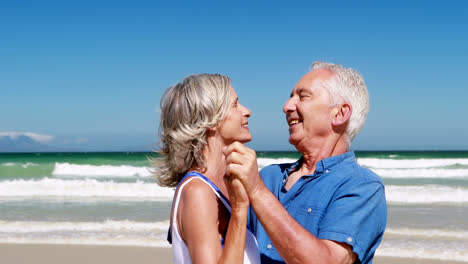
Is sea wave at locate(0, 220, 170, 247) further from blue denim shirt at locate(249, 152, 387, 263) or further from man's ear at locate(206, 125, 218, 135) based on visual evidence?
blue denim shirt at locate(249, 152, 387, 263)

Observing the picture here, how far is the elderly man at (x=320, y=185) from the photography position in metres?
1.96

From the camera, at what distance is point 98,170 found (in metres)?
29.5

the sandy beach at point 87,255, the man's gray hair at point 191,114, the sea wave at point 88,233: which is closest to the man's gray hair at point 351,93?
the man's gray hair at point 191,114

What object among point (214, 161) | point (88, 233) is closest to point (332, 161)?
point (214, 161)

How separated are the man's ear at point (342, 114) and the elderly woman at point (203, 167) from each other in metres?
0.54

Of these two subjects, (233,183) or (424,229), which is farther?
(424,229)

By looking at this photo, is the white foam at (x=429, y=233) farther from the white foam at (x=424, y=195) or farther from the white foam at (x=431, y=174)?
the white foam at (x=431, y=174)

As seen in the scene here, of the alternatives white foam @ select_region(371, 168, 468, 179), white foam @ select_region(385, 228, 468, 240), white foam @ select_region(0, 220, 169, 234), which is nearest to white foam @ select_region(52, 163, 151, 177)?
white foam @ select_region(371, 168, 468, 179)

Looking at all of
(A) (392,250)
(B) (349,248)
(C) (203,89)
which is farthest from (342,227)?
(A) (392,250)

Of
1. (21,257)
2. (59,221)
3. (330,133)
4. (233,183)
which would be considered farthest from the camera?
(59,221)

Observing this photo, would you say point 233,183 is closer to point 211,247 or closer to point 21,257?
point 211,247

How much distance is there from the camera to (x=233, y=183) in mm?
1998

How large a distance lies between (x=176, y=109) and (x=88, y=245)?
6.04 m

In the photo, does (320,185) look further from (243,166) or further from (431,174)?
(431,174)
